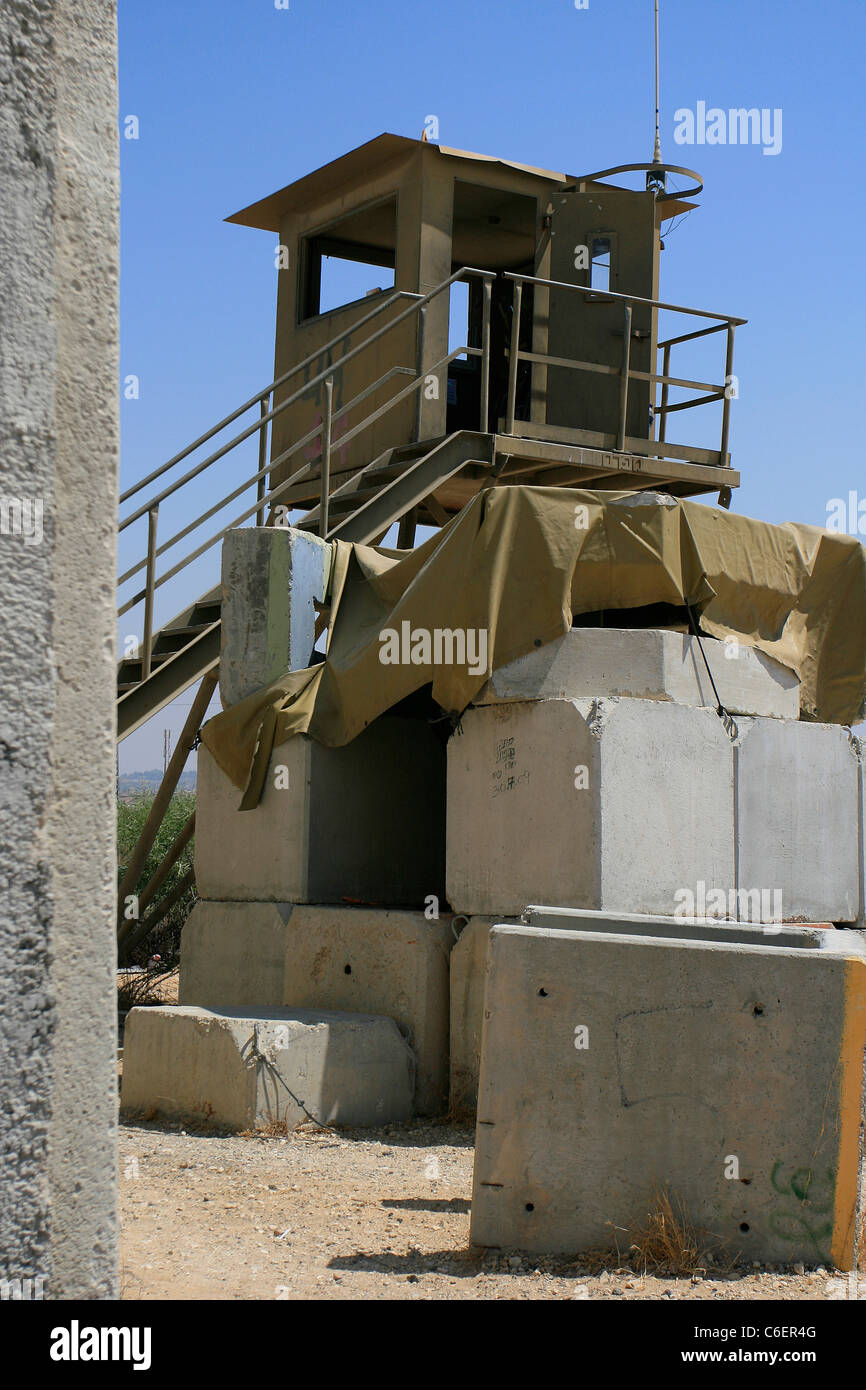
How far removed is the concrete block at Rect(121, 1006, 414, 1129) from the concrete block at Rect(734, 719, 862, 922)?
7.54ft

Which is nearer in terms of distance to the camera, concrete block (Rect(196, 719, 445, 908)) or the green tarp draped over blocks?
the green tarp draped over blocks

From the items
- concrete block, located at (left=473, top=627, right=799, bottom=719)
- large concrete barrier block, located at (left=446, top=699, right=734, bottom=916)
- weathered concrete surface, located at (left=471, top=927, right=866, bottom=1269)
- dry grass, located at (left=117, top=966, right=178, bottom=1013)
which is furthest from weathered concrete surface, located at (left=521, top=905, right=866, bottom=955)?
dry grass, located at (left=117, top=966, right=178, bottom=1013)

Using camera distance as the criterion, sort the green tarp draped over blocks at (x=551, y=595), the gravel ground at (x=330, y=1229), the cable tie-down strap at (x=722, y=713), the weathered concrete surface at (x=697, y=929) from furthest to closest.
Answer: the cable tie-down strap at (x=722, y=713) → the green tarp draped over blocks at (x=551, y=595) → the weathered concrete surface at (x=697, y=929) → the gravel ground at (x=330, y=1229)

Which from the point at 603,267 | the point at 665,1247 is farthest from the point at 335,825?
the point at 603,267

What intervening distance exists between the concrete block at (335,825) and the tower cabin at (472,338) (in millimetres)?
2325

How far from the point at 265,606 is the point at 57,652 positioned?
21.4ft

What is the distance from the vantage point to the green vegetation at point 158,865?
46.7ft

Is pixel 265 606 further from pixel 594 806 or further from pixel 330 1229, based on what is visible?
pixel 330 1229

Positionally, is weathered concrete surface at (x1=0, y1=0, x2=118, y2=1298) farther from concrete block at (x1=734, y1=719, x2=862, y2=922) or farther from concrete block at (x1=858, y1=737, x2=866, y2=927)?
concrete block at (x1=858, y1=737, x2=866, y2=927)

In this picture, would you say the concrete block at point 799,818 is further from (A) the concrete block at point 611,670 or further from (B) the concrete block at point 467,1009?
(B) the concrete block at point 467,1009

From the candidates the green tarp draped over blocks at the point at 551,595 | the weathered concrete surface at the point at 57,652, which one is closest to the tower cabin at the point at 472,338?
the green tarp draped over blocks at the point at 551,595

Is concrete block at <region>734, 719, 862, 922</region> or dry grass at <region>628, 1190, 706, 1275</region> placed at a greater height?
concrete block at <region>734, 719, 862, 922</region>

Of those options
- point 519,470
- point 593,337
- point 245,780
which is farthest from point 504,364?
point 245,780

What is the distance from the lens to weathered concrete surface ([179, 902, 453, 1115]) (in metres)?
7.98
